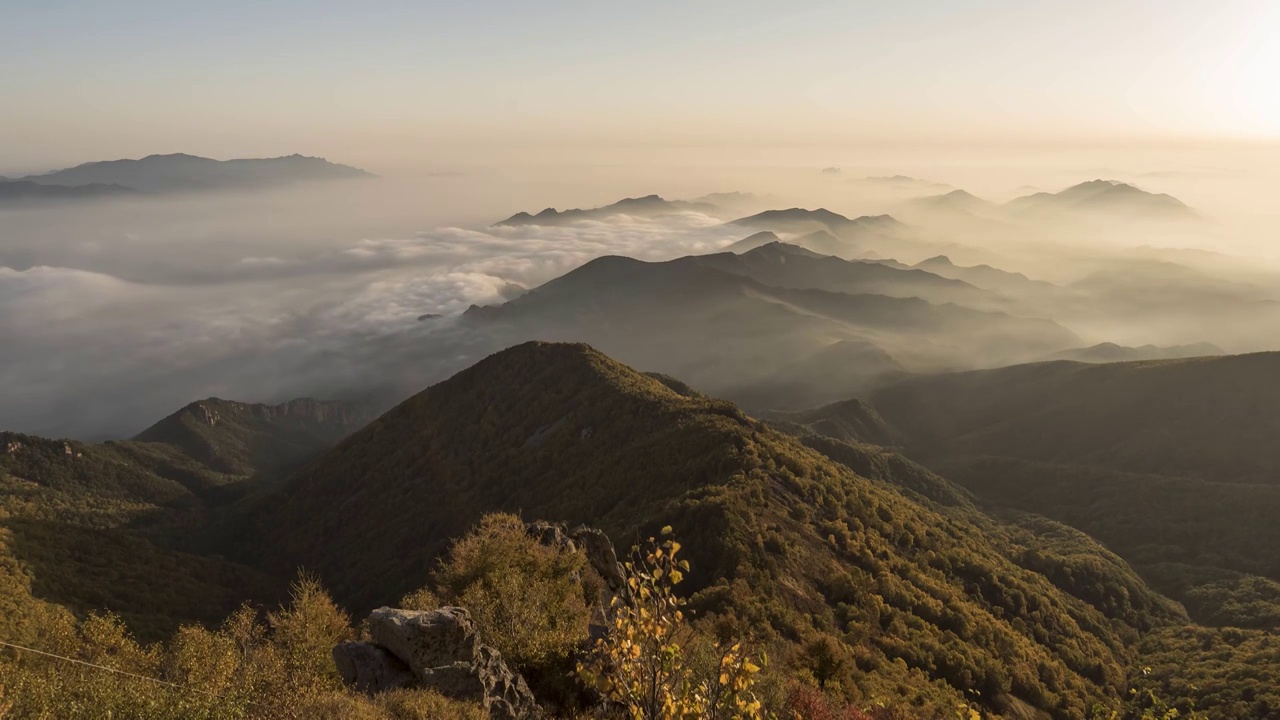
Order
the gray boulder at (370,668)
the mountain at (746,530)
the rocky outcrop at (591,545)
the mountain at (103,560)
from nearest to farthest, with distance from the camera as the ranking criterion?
the gray boulder at (370,668), the rocky outcrop at (591,545), the mountain at (746,530), the mountain at (103,560)

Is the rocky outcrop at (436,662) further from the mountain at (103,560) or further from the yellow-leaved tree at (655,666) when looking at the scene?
the mountain at (103,560)

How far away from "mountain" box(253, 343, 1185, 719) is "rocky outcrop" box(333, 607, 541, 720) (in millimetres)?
25595

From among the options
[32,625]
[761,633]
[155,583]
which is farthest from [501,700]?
[155,583]

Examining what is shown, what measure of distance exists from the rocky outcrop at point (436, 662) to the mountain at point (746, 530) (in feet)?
84.0

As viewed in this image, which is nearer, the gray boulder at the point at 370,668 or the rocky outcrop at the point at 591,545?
the gray boulder at the point at 370,668

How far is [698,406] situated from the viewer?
11269 centimetres

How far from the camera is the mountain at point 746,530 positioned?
67438 mm

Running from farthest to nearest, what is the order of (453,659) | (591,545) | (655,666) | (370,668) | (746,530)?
(746,530), (591,545), (370,668), (453,659), (655,666)

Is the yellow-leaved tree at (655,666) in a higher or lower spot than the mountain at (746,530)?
higher

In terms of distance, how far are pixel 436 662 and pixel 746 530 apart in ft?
161

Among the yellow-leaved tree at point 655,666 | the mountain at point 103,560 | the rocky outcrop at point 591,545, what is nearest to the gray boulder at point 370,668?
the yellow-leaved tree at point 655,666

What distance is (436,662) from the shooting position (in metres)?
28.8

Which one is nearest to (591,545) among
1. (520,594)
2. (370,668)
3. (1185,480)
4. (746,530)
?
(746,530)

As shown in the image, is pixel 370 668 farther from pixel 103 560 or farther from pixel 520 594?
pixel 103 560
